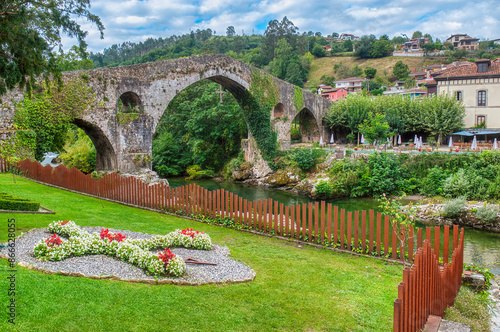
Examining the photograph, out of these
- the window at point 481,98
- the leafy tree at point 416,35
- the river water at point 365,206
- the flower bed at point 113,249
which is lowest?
the river water at point 365,206

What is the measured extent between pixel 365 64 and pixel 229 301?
85075 millimetres

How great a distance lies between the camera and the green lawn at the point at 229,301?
4473 mm

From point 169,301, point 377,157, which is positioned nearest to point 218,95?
point 377,157

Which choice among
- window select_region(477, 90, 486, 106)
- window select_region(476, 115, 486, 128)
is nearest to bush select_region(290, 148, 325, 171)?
window select_region(476, 115, 486, 128)

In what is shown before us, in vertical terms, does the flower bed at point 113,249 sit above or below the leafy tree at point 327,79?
below

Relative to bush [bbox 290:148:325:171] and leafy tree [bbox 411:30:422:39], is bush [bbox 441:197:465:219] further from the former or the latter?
leafy tree [bbox 411:30:422:39]

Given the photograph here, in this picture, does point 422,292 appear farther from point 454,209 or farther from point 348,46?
point 348,46

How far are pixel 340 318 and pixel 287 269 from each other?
202cm

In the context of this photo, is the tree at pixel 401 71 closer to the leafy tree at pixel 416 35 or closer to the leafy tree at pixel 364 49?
the leafy tree at pixel 364 49

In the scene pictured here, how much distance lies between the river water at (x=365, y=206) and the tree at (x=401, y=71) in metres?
54.1

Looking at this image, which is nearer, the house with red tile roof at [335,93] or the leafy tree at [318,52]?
the house with red tile roof at [335,93]

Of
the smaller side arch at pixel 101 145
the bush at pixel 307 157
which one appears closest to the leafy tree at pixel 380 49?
the bush at pixel 307 157

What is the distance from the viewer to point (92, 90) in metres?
17.2

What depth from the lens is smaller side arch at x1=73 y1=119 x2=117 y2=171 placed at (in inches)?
703
